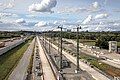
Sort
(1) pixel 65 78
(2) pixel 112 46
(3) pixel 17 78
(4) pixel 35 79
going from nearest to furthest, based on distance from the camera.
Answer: (1) pixel 65 78 < (4) pixel 35 79 < (3) pixel 17 78 < (2) pixel 112 46

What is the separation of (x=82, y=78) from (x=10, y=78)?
14.2m

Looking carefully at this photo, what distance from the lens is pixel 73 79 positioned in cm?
3594

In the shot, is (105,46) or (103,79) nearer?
(103,79)

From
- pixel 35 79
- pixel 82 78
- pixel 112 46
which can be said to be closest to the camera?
pixel 82 78

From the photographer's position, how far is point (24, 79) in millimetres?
43812

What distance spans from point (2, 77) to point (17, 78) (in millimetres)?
2782

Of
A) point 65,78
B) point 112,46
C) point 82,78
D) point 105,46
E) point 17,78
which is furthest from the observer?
point 105,46

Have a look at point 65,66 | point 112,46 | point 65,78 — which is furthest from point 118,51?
point 65,78

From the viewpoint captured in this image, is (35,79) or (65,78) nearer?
(65,78)

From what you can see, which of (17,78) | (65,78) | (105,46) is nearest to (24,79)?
(17,78)

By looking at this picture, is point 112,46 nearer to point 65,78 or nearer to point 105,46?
point 105,46

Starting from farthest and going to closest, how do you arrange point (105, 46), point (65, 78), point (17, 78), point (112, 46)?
point (105, 46) < point (112, 46) < point (17, 78) < point (65, 78)

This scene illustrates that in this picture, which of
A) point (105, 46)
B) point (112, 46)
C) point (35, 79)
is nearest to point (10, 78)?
point (35, 79)

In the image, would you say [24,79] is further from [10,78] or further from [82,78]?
[82,78]
